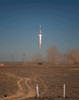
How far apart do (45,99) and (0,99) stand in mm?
3881

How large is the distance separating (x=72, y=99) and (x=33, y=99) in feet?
10.7

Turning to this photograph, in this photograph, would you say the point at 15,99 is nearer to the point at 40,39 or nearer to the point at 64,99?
the point at 64,99

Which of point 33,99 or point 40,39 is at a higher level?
point 40,39

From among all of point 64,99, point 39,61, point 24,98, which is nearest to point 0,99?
point 24,98

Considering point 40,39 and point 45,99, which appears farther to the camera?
point 40,39

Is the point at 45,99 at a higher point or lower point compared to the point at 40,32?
lower

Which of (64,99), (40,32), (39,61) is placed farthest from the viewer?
(39,61)

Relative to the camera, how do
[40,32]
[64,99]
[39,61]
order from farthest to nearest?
[39,61]
[40,32]
[64,99]

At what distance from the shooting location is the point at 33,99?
49.9 ft

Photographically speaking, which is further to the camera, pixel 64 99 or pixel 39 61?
pixel 39 61

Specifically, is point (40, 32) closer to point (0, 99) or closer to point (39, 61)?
point (39, 61)

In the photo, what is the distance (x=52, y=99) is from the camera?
15125mm

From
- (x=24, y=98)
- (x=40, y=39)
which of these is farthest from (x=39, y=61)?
(x=24, y=98)

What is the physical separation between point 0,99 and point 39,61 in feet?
306
